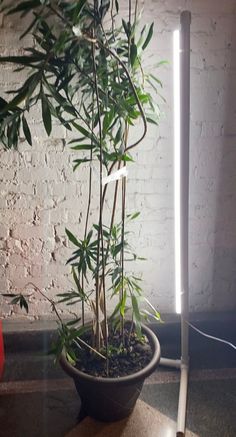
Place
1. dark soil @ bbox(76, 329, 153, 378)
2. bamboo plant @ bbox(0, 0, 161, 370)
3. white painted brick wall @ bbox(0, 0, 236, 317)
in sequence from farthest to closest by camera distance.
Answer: white painted brick wall @ bbox(0, 0, 236, 317) < dark soil @ bbox(76, 329, 153, 378) < bamboo plant @ bbox(0, 0, 161, 370)

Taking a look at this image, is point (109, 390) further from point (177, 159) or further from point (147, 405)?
point (177, 159)

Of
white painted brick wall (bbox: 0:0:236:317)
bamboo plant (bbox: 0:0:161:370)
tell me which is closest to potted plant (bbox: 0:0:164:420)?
bamboo plant (bbox: 0:0:161:370)

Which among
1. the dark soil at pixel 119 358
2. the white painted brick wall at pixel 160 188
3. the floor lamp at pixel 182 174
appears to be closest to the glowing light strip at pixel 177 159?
the floor lamp at pixel 182 174

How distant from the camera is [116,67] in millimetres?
1162

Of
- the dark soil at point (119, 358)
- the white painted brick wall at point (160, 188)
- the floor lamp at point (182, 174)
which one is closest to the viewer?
the floor lamp at point (182, 174)

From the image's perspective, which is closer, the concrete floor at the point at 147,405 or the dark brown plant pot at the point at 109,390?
the dark brown plant pot at the point at 109,390

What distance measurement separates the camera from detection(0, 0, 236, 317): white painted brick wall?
1.54 m

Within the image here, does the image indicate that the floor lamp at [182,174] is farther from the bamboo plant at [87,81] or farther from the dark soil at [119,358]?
the dark soil at [119,358]

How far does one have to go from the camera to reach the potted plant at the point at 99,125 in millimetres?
1063

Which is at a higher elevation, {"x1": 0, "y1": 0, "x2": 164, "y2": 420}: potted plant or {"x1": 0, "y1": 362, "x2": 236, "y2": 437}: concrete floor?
{"x1": 0, "y1": 0, "x2": 164, "y2": 420}: potted plant

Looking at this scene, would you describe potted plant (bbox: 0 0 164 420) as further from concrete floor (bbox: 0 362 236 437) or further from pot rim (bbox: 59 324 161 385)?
concrete floor (bbox: 0 362 236 437)

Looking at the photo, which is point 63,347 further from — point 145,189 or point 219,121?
point 219,121

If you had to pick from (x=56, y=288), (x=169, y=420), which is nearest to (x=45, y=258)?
(x=56, y=288)

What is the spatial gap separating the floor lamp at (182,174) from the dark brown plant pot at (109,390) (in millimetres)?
195
